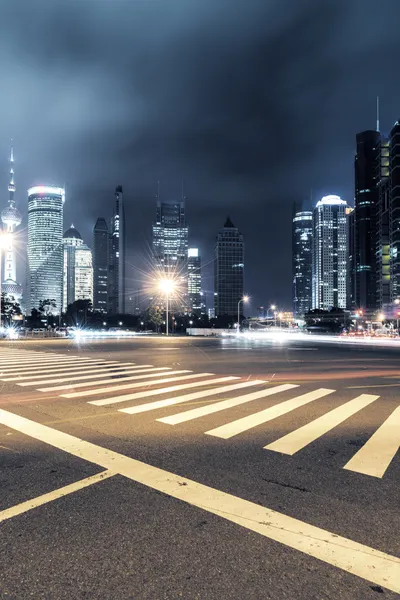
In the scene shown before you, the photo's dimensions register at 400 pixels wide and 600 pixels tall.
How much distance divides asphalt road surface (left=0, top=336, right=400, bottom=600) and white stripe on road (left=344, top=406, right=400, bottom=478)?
3cm

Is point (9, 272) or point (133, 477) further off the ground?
point (9, 272)

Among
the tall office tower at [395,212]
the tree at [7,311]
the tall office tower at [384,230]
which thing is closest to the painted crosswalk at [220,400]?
the tree at [7,311]

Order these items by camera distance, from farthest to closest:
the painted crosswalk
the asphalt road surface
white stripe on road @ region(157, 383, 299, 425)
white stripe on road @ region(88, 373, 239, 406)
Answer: white stripe on road @ region(88, 373, 239, 406) → white stripe on road @ region(157, 383, 299, 425) → the painted crosswalk → the asphalt road surface

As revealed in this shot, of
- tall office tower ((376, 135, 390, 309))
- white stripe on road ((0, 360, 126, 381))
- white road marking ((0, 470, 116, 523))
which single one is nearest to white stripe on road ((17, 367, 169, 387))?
white stripe on road ((0, 360, 126, 381))

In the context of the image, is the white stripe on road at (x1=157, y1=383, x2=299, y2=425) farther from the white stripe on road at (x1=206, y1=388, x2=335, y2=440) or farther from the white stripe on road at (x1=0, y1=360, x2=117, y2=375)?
the white stripe on road at (x1=0, y1=360, x2=117, y2=375)

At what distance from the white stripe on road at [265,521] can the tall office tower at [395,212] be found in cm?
15997

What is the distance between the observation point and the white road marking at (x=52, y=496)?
3.73 metres

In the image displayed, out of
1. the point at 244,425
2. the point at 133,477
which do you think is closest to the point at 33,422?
the point at 133,477

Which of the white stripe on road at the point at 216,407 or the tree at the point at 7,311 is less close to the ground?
the tree at the point at 7,311

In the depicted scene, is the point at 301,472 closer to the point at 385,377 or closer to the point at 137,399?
the point at 137,399

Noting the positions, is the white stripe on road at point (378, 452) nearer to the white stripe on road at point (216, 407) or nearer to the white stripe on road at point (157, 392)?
the white stripe on road at point (216, 407)

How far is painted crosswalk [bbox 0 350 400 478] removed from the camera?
5871mm

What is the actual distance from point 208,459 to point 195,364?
11.3m

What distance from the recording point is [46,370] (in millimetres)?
14078
